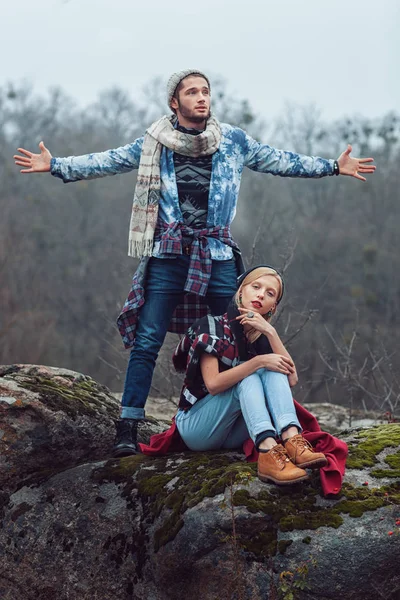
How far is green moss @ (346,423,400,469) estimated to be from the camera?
3.80 m

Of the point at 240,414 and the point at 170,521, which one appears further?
the point at 240,414

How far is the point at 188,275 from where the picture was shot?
440 cm

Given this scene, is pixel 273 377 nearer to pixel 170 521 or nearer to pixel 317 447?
pixel 317 447

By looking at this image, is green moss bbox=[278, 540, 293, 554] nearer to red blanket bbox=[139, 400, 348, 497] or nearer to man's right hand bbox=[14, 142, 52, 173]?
red blanket bbox=[139, 400, 348, 497]

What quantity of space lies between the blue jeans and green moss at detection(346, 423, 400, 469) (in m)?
1.09

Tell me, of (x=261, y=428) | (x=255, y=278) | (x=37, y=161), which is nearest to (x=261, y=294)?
(x=255, y=278)

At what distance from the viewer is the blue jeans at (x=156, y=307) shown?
4391 mm

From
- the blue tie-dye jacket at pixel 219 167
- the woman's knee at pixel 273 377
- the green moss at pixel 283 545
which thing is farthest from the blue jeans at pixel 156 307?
the green moss at pixel 283 545

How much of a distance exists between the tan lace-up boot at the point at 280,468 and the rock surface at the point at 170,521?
10 centimetres

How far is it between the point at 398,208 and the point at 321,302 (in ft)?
18.7

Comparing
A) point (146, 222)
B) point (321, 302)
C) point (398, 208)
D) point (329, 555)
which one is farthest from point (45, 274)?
point (329, 555)

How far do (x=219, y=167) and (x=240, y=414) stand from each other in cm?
156

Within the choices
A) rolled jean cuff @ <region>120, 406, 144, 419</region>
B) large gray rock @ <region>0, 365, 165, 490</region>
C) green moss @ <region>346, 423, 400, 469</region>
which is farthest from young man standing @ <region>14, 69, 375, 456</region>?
green moss @ <region>346, 423, 400, 469</region>

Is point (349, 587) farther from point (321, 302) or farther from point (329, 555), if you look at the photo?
point (321, 302)
